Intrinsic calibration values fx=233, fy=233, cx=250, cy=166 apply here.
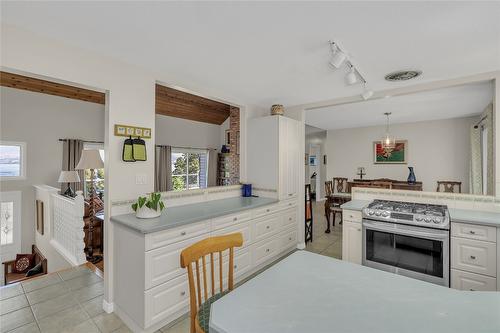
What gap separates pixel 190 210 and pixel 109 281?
0.97 metres

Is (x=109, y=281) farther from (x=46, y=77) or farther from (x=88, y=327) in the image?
(x=46, y=77)

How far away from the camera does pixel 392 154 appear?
627cm

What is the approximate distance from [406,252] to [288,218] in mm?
1593

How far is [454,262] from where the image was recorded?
2.23 metres

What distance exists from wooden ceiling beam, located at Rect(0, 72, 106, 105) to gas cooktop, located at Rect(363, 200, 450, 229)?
182 inches

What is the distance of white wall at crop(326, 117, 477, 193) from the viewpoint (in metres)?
5.44

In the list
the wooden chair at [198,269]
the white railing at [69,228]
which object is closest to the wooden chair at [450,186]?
the wooden chair at [198,269]

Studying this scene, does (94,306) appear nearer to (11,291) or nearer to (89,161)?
(11,291)

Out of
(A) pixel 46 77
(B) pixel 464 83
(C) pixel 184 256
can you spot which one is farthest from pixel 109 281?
(B) pixel 464 83

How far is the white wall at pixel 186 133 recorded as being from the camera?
235 inches

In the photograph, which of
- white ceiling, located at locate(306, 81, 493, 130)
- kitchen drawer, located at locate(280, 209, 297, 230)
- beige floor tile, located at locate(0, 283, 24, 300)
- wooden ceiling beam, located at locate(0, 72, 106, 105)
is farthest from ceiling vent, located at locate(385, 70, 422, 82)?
beige floor tile, located at locate(0, 283, 24, 300)

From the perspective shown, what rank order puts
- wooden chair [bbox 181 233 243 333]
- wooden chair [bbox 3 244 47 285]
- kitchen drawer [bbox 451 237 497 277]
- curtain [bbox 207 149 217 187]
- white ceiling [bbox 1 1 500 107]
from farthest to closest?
curtain [bbox 207 149 217 187]
wooden chair [bbox 3 244 47 285]
kitchen drawer [bbox 451 237 497 277]
white ceiling [bbox 1 1 500 107]
wooden chair [bbox 181 233 243 333]

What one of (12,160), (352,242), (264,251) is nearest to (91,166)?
(12,160)

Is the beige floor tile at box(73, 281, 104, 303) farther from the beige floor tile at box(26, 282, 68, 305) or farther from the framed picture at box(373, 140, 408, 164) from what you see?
the framed picture at box(373, 140, 408, 164)
